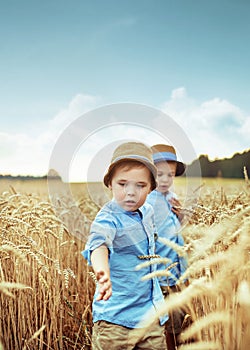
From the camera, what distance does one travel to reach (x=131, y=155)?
2.31m

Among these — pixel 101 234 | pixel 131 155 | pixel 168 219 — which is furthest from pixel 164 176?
pixel 101 234

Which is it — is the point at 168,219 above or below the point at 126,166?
below

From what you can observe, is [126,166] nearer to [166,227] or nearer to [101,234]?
[101,234]

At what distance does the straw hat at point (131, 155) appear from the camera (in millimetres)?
2311

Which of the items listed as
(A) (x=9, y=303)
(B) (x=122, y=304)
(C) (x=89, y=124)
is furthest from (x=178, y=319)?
(C) (x=89, y=124)

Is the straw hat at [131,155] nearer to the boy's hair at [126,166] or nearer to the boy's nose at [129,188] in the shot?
the boy's hair at [126,166]

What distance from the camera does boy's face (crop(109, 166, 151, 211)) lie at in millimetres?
2232

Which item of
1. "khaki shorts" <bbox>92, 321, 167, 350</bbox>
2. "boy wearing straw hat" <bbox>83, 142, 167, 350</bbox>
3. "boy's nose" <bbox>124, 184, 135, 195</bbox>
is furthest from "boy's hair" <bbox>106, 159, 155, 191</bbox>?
"khaki shorts" <bbox>92, 321, 167, 350</bbox>

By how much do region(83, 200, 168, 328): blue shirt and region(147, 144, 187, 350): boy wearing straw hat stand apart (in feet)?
2.04

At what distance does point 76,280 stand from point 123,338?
0.71 m

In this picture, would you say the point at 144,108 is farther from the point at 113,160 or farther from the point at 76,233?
the point at 76,233

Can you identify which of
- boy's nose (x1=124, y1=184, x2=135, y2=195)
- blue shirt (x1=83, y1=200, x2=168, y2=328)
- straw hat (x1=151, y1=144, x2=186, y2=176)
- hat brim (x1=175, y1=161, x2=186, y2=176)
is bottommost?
blue shirt (x1=83, y1=200, x2=168, y2=328)

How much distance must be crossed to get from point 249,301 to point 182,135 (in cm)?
229

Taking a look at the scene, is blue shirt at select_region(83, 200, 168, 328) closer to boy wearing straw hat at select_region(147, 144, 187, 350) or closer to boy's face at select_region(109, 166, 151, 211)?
boy's face at select_region(109, 166, 151, 211)
